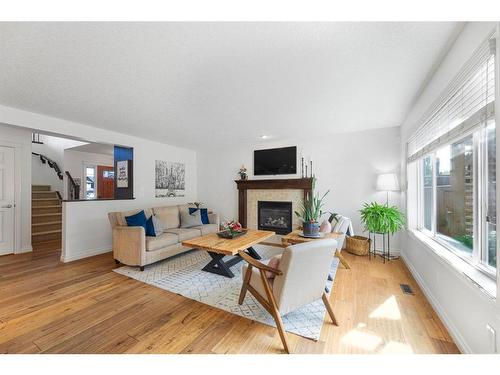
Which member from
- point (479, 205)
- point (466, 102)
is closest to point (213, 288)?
point (479, 205)

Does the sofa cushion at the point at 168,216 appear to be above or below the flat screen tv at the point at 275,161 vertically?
below

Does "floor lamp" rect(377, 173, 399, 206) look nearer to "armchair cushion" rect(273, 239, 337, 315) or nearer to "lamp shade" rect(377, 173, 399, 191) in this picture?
"lamp shade" rect(377, 173, 399, 191)

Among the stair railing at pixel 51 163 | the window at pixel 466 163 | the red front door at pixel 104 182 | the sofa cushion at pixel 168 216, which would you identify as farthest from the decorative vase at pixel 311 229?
the stair railing at pixel 51 163

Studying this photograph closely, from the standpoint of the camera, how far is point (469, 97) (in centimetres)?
152

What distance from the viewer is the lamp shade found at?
346 centimetres

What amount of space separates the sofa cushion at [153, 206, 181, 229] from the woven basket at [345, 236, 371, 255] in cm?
340

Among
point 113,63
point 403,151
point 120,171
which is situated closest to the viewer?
point 113,63

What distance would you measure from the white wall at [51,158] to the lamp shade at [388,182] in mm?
7809

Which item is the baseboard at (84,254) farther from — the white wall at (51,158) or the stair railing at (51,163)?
the stair railing at (51,163)

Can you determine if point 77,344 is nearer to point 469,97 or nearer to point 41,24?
point 41,24

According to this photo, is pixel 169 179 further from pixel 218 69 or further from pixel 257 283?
pixel 257 283

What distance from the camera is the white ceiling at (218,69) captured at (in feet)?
4.79
